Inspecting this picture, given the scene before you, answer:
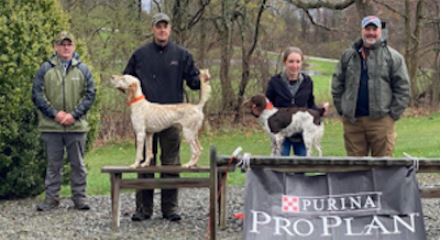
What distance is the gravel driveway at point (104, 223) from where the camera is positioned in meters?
8.49

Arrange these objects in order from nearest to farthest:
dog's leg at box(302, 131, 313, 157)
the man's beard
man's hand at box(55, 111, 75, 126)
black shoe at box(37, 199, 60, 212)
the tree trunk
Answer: the man's beard → dog's leg at box(302, 131, 313, 157) → man's hand at box(55, 111, 75, 126) → black shoe at box(37, 199, 60, 212) → the tree trunk

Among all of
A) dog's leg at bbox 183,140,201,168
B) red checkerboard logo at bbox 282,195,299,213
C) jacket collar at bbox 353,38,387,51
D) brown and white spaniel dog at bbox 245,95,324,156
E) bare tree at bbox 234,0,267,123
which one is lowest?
red checkerboard logo at bbox 282,195,299,213

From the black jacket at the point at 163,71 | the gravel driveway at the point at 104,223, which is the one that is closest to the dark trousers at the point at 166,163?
the gravel driveway at the point at 104,223

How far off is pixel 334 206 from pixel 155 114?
8.93 ft

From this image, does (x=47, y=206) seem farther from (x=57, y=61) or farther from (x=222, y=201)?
(x=222, y=201)

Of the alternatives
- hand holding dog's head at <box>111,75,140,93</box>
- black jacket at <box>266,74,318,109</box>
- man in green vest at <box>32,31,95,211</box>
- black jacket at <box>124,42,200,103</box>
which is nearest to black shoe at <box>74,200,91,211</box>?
man in green vest at <box>32,31,95,211</box>

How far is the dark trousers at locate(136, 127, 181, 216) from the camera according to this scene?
894cm

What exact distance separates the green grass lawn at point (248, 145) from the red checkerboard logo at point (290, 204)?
6.26m

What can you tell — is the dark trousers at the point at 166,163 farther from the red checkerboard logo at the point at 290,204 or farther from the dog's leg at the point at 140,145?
the red checkerboard logo at the point at 290,204

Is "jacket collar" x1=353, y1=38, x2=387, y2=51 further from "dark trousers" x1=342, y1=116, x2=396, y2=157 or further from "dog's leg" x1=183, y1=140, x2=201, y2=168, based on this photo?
"dog's leg" x1=183, y1=140, x2=201, y2=168

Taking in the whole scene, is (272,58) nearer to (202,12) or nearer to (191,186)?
(202,12)

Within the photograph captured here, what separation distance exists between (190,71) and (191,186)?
1215 millimetres

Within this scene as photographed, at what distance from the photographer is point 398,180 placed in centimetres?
652

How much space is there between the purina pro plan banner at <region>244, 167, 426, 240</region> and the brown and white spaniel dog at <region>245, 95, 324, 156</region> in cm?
184
